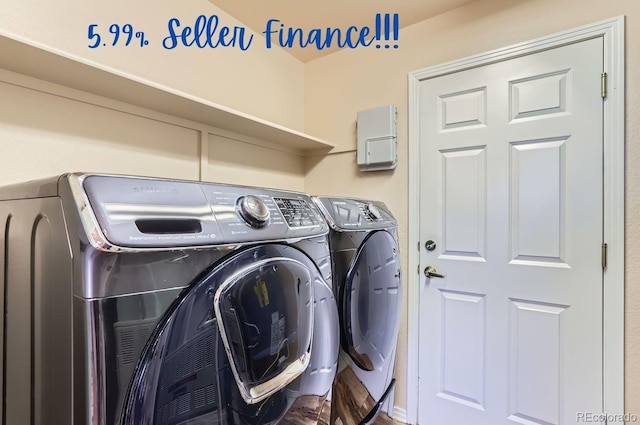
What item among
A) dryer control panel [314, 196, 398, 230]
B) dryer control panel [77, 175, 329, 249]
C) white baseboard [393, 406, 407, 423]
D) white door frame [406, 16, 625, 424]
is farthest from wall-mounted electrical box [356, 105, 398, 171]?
white baseboard [393, 406, 407, 423]

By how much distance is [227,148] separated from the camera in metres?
1.85

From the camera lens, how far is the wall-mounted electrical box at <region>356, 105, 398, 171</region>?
6.45 ft

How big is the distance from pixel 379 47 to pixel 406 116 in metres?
0.51

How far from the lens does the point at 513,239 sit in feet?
5.36

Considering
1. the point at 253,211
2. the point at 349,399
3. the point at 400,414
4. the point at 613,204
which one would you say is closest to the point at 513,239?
the point at 613,204

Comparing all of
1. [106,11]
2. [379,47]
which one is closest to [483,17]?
[379,47]

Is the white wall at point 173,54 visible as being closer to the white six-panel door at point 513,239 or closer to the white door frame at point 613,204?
the white six-panel door at point 513,239

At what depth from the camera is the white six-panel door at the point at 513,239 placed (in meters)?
1.47

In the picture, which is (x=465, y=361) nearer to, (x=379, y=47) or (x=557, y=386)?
(x=557, y=386)

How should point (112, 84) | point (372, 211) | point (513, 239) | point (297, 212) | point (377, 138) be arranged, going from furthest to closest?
1. point (377, 138)
2. point (513, 239)
3. point (372, 211)
4. point (112, 84)
5. point (297, 212)

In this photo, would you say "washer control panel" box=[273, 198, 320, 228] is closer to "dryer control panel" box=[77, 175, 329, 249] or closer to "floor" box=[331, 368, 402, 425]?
"dryer control panel" box=[77, 175, 329, 249]

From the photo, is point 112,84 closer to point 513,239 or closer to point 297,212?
point 297,212

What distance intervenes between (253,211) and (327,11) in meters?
1.58

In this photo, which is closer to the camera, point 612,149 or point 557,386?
point 612,149
